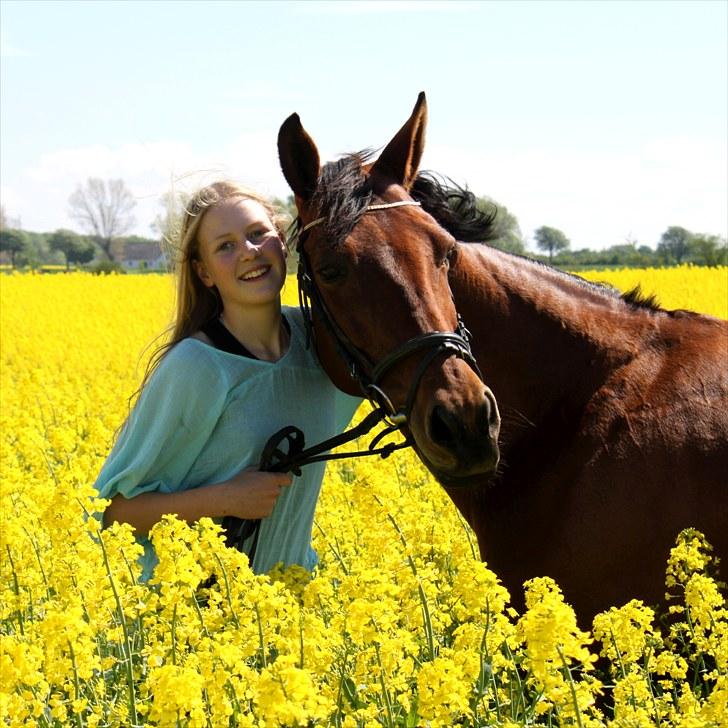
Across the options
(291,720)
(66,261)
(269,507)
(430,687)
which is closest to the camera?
(291,720)

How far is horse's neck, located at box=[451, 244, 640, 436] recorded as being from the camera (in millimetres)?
3629

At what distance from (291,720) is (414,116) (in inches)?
84.0

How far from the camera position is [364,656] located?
9.29 ft

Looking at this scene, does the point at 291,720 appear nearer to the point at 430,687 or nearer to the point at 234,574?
the point at 430,687

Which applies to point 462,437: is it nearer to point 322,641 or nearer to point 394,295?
point 394,295

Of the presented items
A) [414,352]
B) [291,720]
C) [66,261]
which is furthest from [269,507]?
[66,261]

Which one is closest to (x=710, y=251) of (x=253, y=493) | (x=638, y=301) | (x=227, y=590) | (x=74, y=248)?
(x=638, y=301)

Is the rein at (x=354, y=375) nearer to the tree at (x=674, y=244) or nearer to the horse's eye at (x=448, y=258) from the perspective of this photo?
the horse's eye at (x=448, y=258)

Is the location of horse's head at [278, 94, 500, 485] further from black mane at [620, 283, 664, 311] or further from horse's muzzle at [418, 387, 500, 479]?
black mane at [620, 283, 664, 311]

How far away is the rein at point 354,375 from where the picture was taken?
3.17m

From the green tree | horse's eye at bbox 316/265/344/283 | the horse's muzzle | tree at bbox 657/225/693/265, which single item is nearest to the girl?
horse's eye at bbox 316/265/344/283

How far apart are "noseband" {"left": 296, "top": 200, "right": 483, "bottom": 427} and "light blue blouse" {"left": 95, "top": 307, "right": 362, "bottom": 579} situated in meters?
0.43

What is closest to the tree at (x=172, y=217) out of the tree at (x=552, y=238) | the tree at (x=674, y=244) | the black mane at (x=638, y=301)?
the black mane at (x=638, y=301)

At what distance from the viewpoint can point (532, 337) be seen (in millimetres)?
3699
